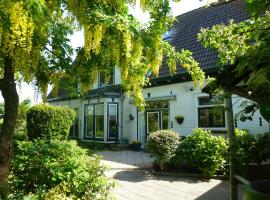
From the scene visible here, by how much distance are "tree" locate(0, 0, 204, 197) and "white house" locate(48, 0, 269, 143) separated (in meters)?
5.96

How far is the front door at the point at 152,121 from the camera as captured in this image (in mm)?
15937

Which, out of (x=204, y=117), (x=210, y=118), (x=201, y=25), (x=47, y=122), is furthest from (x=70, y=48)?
(x=201, y=25)

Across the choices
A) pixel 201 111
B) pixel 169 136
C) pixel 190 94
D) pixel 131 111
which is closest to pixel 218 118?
pixel 201 111

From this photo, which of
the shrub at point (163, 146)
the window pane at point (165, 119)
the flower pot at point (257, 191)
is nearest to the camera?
the flower pot at point (257, 191)

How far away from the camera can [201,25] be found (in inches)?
613

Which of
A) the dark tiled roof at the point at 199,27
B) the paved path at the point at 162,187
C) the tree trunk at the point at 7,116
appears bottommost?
the paved path at the point at 162,187

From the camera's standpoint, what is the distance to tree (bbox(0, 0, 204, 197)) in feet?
11.5

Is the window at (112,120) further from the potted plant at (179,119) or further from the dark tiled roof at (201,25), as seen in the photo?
the potted plant at (179,119)

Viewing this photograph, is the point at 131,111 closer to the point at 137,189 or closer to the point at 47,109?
the point at 47,109

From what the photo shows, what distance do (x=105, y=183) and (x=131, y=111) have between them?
12605 mm

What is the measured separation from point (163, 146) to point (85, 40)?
19.8 feet

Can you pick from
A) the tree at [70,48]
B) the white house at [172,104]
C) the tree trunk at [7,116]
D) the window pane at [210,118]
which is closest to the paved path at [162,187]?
the tree trunk at [7,116]

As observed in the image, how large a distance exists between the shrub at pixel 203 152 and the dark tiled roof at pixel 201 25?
441 centimetres

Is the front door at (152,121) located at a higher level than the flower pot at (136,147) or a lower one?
higher
